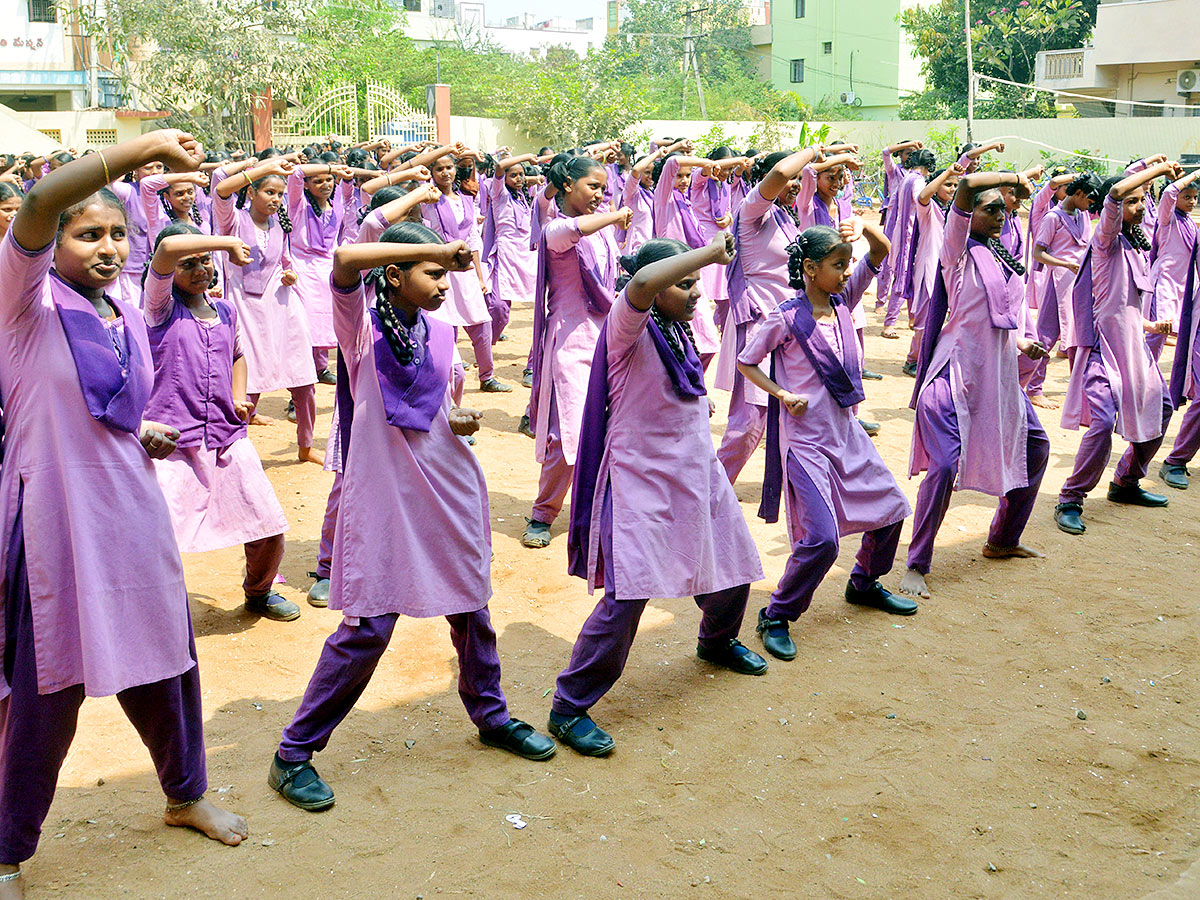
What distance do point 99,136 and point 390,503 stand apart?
32.6 m

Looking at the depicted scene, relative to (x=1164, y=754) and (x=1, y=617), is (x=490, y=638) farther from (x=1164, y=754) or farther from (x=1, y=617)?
(x=1164, y=754)

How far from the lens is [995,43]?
35.8m

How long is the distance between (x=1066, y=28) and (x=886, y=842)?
3660 centimetres

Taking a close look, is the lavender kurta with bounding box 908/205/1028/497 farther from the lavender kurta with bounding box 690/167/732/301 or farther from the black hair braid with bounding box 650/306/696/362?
the lavender kurta with bounding box 690/167/732/301

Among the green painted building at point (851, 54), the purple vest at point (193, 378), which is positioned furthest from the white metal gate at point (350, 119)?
the purple vest at point (193, 378)

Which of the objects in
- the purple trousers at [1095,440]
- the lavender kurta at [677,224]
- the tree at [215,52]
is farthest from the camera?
the tree at [215,52]

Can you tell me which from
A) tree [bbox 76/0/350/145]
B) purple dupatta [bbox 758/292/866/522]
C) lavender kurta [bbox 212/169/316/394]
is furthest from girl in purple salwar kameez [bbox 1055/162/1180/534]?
tree [bbox 76/0/350/145]

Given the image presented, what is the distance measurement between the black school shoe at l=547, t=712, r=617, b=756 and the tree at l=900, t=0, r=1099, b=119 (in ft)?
111

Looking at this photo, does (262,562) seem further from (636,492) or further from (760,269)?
(760,269)

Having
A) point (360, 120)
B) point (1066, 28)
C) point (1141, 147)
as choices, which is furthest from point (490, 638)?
point (1066, 28)

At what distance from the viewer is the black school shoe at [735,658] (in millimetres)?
4715

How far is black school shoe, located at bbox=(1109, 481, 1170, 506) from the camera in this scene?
284 inches

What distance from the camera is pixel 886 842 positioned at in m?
3.52

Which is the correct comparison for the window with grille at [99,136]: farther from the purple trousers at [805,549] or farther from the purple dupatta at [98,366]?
the purple dupatta at [98,366]
